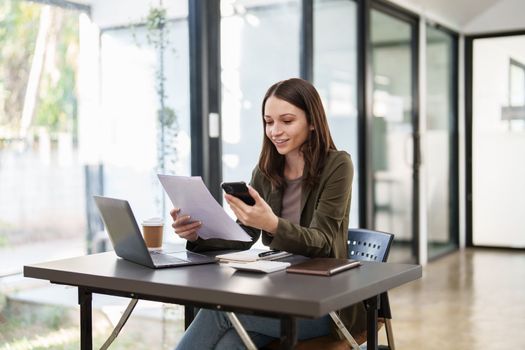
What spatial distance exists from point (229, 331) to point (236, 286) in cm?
42

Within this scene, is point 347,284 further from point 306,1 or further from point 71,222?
point 306,1

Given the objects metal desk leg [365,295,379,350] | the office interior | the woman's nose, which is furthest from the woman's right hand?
the office interior

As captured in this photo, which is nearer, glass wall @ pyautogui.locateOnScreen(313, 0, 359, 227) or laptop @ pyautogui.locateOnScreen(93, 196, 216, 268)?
laptop @ pyautogui.locateOnScreen(93, 196, 216, 268)

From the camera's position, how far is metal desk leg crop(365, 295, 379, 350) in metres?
2.07

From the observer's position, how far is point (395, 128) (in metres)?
6.52

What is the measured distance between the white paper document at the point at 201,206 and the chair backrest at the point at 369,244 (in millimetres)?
525

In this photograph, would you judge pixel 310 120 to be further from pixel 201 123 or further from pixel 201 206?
pixel 201 123

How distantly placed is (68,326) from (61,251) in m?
0.34

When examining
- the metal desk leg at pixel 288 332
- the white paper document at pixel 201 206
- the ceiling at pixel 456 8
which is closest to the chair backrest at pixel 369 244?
the white paper document at pixel 201 206

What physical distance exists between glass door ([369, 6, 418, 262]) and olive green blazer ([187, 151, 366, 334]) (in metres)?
3.52

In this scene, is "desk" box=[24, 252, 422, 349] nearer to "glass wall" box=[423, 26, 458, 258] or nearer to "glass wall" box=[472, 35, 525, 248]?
"glass wall" box=[423, 26, 458, 258]

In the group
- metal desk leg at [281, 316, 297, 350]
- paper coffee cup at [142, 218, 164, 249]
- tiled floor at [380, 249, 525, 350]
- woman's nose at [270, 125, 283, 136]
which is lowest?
tiled floor at [380, 249, 525, 350]

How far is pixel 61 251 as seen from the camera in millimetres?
3242

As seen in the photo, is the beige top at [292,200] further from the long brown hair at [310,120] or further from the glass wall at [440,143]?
the glass wall at [440,143]
